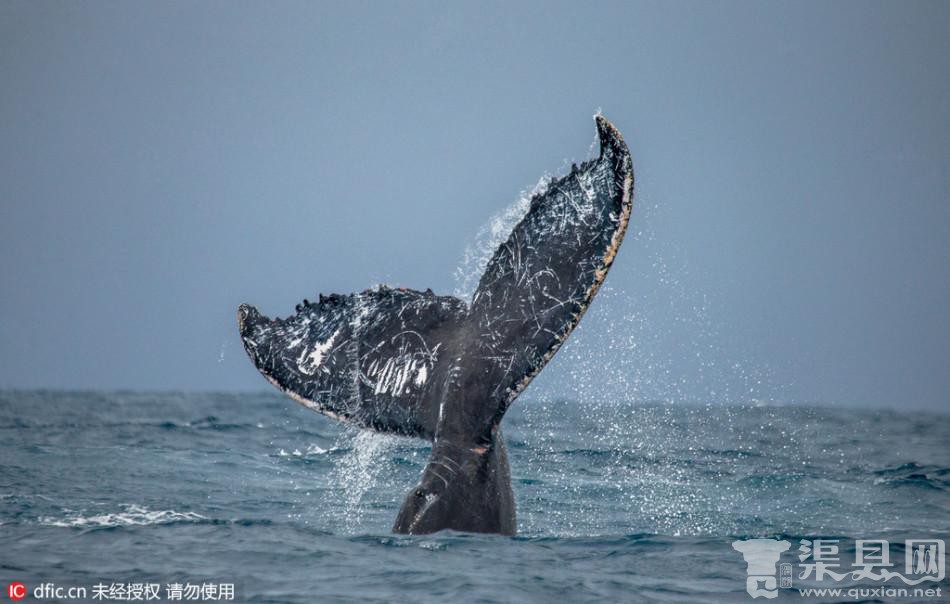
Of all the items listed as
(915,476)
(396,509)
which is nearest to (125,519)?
(396,509)

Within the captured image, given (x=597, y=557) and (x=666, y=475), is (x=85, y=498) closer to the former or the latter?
(x=597, y=557)

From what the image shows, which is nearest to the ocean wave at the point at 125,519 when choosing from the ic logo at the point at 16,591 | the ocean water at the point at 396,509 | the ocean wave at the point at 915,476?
the ocean water at the point at 396,509

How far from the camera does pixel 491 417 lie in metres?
7.07

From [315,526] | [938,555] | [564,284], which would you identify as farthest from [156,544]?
[938,555]

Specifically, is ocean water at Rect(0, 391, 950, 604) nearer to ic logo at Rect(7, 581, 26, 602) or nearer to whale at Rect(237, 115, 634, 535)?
ic logo at Rect(7, 581, 26, 602)

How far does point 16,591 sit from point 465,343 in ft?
10.5

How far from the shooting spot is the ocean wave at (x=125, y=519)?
9.50 m

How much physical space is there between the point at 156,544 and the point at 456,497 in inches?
107

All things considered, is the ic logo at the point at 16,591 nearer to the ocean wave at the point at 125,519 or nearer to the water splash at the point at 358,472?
the ocean wave at the point at 125,519

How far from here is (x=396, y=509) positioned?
36.2 feet

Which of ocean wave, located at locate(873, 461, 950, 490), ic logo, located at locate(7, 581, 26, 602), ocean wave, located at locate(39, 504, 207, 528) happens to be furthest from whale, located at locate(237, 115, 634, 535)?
ocean wave, located at locate(873, 461, 950, 490)

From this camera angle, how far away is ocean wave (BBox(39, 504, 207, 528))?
950 centimetres

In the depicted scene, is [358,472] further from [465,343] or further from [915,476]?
[465,343]

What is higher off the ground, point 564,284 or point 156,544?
point 564,284
